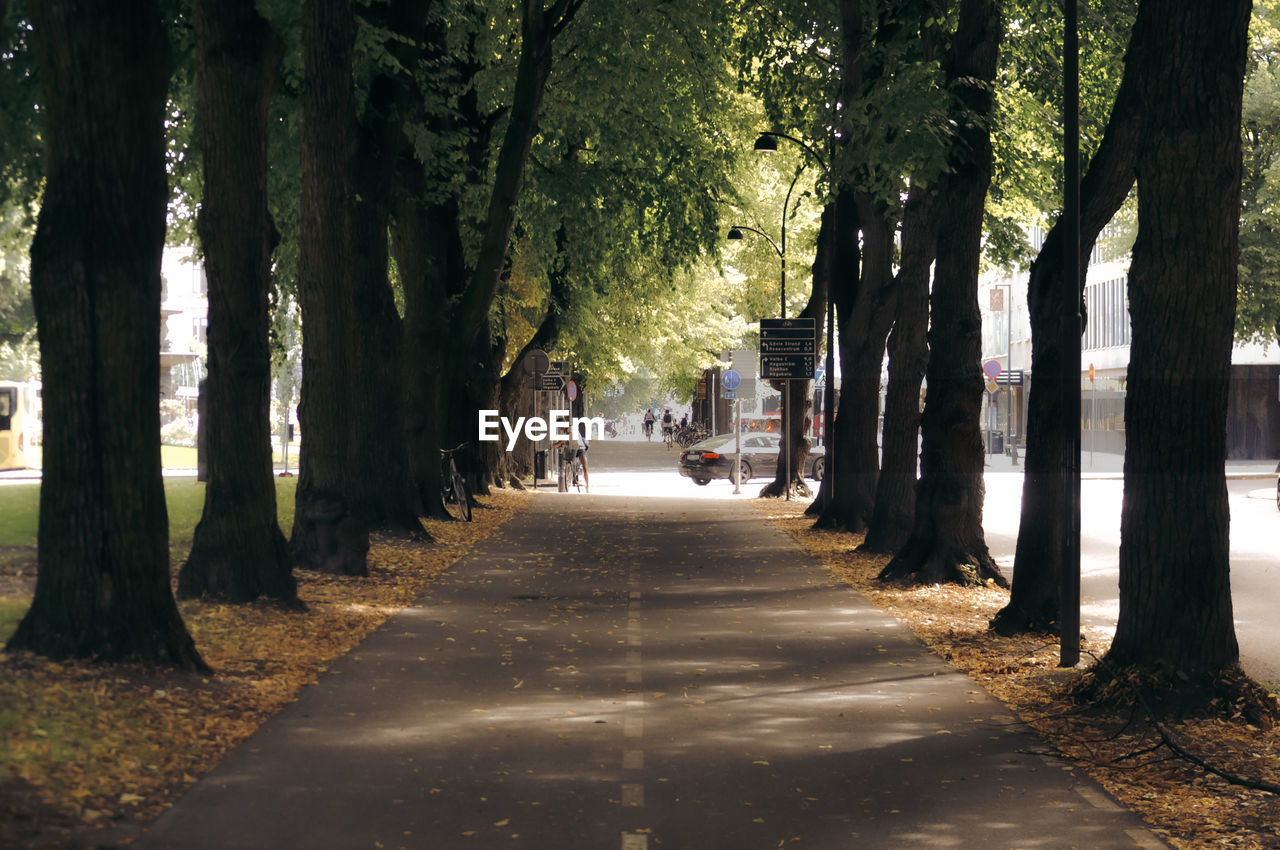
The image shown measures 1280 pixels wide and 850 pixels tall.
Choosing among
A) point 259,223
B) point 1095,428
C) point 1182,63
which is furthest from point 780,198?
point 1182,63

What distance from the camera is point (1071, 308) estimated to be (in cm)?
1255

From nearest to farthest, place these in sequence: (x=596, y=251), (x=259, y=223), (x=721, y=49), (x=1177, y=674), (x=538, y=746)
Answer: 1. (x=538, y=746)
2. (x=1177, y=674)
3. (x=259, y=223)
4. (x=721, y=49)
5. (x=596, y=251)

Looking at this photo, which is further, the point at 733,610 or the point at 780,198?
the point at 780,198

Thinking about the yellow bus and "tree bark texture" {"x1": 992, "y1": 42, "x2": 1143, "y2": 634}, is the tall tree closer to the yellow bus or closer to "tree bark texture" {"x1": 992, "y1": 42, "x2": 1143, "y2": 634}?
"tree bark texture" {"x1": 992, "y1": 42, "x2": 1143, "y2": 634}

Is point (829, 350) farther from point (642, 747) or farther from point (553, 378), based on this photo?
point (642, 747)

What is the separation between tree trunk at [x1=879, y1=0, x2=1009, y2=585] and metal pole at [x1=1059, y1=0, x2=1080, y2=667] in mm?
3879

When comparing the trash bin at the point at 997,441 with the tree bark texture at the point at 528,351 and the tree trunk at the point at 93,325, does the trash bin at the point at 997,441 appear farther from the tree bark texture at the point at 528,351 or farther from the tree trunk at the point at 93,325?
the tree trunk at the point at 93,325

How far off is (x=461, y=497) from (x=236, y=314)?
1447cm

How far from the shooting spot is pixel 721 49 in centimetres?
3091

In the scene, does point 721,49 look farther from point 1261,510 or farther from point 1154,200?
point 1154,200

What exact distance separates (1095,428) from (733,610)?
61.1 metres

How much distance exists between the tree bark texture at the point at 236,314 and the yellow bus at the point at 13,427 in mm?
42503

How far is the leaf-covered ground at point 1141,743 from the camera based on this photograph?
25.2 feet

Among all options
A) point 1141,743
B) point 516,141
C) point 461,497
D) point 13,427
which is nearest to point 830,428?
point 461,497
